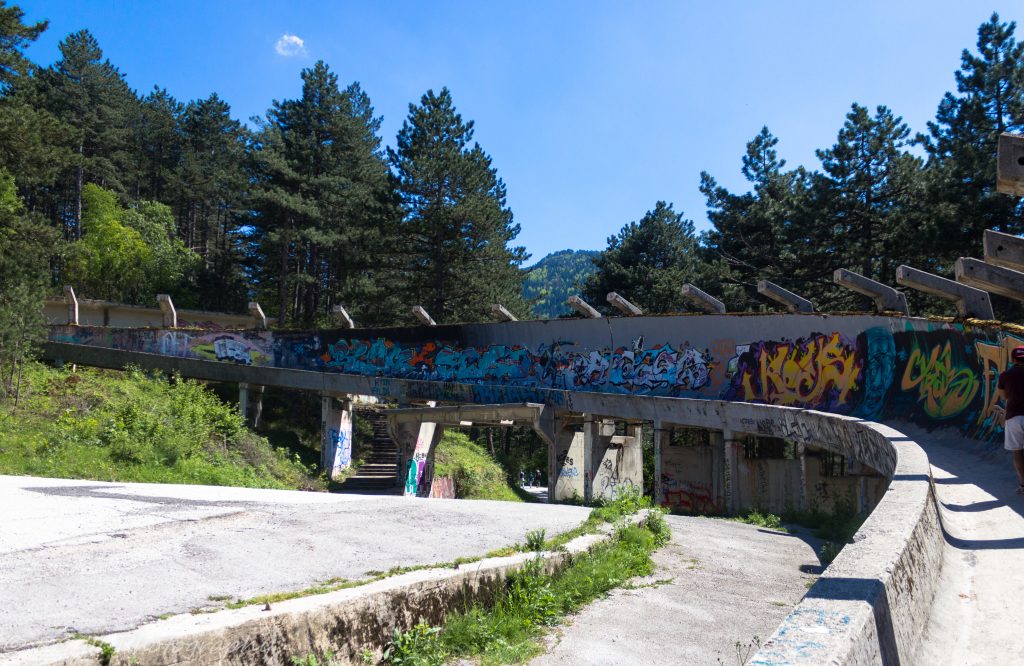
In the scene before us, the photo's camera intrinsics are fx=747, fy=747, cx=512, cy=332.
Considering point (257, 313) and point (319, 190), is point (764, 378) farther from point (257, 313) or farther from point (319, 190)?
point (319, 190)

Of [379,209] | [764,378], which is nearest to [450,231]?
[379,209]

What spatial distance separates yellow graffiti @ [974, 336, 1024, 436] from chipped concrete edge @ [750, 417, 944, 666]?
563cm

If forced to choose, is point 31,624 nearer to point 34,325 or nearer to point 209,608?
point 209,608

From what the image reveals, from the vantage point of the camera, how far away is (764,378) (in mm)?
18938

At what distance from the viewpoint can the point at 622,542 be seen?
7.21m

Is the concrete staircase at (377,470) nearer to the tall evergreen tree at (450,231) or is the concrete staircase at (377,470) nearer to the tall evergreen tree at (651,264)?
the tall evergreen tree at (450,231)

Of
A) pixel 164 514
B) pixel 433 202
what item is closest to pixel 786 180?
pixel 433 202

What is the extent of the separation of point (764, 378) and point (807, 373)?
1376mm

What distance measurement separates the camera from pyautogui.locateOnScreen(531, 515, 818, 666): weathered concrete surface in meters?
4.77

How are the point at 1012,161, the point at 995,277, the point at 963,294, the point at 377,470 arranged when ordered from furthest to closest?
1. the point at 377,470
2. the point at 963,294
3. the point at 995,277
4. the point at 1012,161

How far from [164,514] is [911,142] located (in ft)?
99.4

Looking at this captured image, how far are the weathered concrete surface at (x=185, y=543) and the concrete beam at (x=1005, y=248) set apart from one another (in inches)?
192

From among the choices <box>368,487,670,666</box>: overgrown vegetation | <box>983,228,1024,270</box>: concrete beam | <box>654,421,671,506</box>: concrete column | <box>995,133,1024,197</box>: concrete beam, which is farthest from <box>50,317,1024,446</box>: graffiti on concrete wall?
<box>368,487,670,666</box>: overgrown vegetation

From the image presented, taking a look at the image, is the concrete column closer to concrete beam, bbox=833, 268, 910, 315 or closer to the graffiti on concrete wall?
the graffiti on concrete wall
